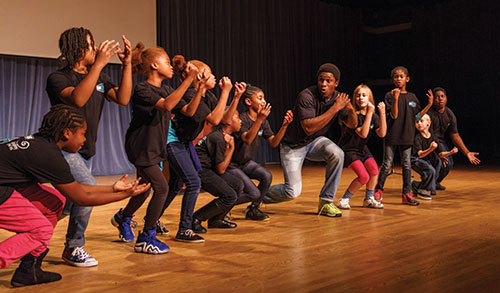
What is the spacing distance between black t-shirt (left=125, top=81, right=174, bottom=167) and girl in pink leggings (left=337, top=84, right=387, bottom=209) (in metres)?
2.13

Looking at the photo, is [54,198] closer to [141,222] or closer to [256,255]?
[256,255]

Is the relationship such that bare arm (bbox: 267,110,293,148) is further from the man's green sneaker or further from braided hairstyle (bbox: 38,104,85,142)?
braided hairstyle (bbox: 38,104,85,142)

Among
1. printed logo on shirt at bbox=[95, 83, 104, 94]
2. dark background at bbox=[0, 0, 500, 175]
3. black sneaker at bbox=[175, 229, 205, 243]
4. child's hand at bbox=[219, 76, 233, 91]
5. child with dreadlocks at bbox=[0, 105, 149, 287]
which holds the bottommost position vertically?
black sneaker at bbox=[175, 229, 205, 243]

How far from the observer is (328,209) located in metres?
4.37

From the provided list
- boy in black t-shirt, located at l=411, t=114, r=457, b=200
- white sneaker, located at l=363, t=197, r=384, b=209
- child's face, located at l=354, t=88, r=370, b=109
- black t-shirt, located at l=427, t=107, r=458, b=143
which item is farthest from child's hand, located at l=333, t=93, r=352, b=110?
black t-shirt, located at l=427, t=107, r=458, b=143

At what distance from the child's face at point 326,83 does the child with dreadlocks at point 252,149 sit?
0.37 m

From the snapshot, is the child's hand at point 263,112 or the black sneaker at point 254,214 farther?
the black sneaker at point 254,214

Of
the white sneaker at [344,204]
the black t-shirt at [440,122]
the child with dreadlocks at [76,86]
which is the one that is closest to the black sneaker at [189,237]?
the child with dreadlocks at [76,86]

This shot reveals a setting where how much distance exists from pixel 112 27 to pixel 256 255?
263 inches

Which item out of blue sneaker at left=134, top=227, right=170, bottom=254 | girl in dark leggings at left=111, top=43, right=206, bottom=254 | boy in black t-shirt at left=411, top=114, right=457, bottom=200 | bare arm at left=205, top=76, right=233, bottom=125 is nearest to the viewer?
girl in dark leggings at left=111, top=43, right=206, bottom=254

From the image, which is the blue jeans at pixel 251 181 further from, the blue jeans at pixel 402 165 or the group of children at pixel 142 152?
the blue jeans at pixel 402 165

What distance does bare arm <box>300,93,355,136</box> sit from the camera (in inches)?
156

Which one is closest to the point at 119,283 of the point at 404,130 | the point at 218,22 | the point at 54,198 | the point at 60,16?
the point at 54,198

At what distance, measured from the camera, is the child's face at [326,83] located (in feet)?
13.9
